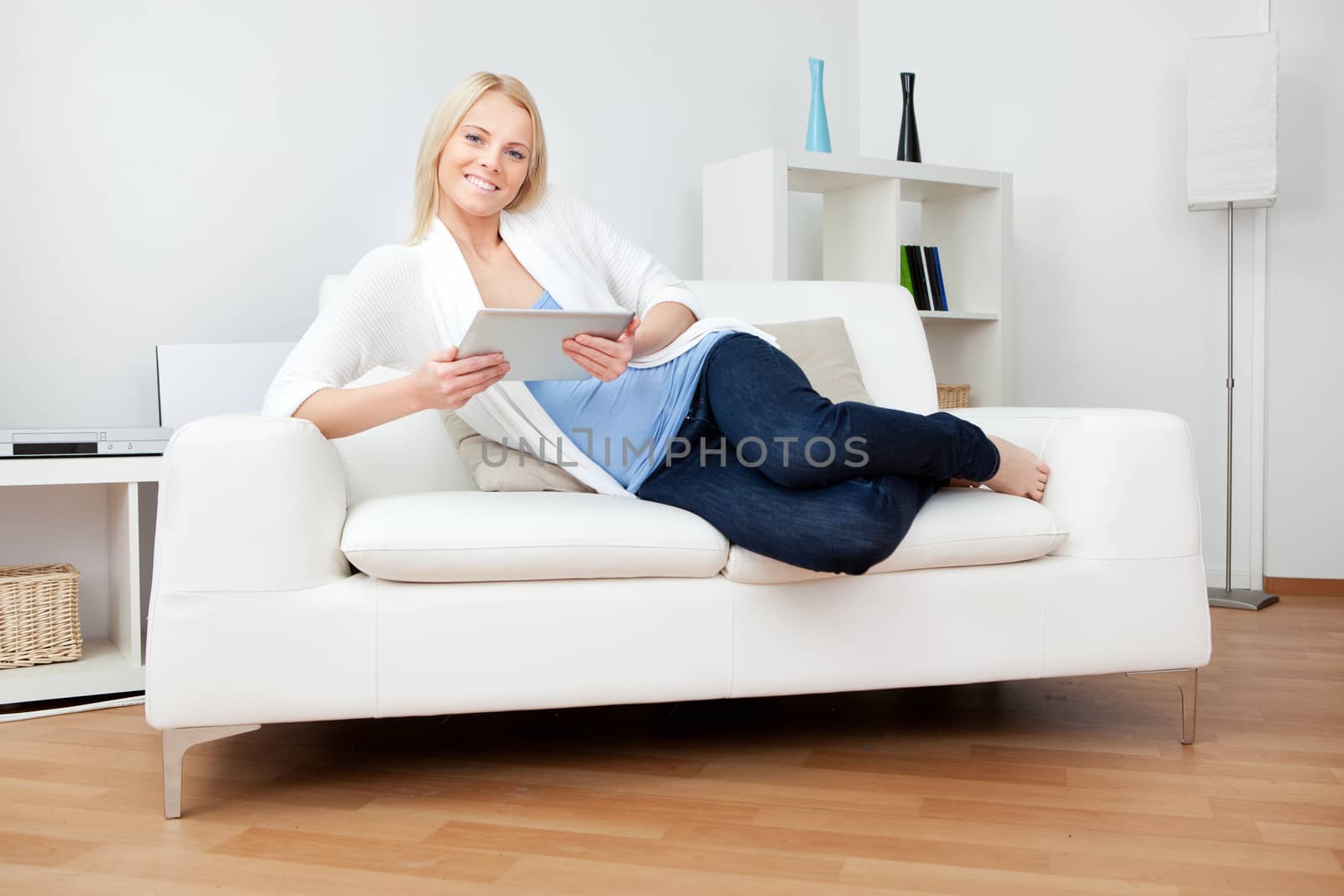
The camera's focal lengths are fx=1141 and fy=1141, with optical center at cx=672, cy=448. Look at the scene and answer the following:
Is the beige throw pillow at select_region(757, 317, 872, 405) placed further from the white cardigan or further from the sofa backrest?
the white cardigan

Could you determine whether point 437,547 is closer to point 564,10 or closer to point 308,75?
point 308,75

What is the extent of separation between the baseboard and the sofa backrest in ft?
5.57

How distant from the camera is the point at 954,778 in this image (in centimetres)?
168

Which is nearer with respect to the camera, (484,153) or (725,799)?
(725,799)

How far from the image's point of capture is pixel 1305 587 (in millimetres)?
3383

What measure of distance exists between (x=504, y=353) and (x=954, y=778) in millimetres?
902

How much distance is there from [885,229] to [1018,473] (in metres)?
1.80

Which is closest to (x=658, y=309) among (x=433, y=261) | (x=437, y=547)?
(x=433, y=261)

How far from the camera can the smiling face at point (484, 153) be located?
1961 mm

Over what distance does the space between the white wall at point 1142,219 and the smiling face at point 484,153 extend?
212 centimetres

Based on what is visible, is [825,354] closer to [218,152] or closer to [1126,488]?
[1126,488]

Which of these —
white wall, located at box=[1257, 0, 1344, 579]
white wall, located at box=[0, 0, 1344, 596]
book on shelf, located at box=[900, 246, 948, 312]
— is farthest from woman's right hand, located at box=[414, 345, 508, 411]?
white wall, located at box=[1257, 0, 1344, 579]

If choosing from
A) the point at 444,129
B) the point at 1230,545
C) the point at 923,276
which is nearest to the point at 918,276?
the point at 923,276

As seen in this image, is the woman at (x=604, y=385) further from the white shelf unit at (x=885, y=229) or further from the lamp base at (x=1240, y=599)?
the lamp base at (x=1240, y=599)
